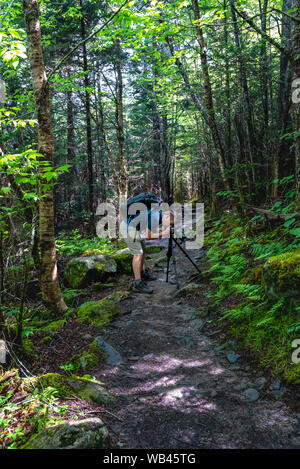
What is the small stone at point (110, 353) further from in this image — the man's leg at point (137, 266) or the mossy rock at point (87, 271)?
the mossy rock at point (87, 271)

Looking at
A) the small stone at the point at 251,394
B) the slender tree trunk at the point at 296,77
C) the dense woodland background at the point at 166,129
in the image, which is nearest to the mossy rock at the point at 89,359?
the dense woodland background at the point at 166,129

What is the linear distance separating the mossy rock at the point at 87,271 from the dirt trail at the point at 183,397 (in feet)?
9.38

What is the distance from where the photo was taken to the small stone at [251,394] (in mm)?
2703

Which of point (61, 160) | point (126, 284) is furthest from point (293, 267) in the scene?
point (61, 160)

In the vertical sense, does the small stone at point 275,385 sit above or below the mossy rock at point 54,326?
above

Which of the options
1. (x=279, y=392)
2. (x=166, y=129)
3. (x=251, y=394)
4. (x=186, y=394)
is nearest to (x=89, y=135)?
(x=166, y=129)

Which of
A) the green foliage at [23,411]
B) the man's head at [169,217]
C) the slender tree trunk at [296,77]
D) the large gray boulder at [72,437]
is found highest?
the slender tree trunk at [296,77]

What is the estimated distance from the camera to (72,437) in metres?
1.95

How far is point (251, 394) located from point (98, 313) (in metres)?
3.07

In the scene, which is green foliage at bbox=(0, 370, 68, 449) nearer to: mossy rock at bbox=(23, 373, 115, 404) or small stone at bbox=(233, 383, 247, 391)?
mossy rock at bbox=(23, 373, 115, 404)

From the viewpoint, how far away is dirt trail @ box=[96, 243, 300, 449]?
223cm

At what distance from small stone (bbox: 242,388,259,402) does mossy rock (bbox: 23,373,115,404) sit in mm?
1385

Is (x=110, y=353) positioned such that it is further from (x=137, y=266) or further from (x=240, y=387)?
(x=137, y=266)
